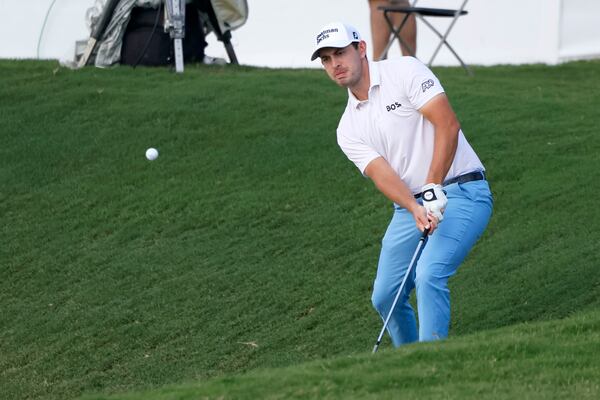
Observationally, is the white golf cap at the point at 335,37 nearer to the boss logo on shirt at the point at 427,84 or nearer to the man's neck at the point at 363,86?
the man's neck at the point at 363,86

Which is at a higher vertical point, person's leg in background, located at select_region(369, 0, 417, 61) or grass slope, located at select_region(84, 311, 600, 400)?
person's leg in background, located at select_region(369, 0, 417, 61)

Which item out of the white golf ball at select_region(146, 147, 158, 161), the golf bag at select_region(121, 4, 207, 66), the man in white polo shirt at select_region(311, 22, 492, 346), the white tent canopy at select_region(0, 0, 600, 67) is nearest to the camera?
the man in white polo shirt at select_region(311, 22, 492, 346)

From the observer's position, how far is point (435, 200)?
5.68 metres

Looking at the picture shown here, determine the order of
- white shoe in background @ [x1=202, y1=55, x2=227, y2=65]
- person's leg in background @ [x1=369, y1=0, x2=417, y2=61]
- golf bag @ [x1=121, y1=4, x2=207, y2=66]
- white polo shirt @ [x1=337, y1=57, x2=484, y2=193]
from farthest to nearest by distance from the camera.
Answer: white shoe in background @ [x1=202, y1=55, x2=227, y2=65], golf bag @ [x1=121, y1=4, x2=207, y2=66], person's leg in background @ [x1=369, y1=0, x2=417, y2=61], white polo shirt @ [x1=337, y1=57, x2=484, y2=193]

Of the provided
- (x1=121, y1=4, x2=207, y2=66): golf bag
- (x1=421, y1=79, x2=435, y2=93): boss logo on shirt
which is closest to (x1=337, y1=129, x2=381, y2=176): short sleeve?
(x1=421, y1=79, x2=435, y2=93): boss logo on shirt

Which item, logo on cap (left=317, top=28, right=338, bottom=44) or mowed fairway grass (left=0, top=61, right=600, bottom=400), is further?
logo on cap (left=317, top=28, right=338, bottom=44)

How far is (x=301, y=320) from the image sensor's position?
7.61 metres

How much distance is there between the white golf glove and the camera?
18.6 feet

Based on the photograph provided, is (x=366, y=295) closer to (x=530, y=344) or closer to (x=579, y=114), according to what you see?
(x=530, y=344)

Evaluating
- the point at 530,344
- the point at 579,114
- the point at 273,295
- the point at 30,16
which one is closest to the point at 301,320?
the point at 273,295

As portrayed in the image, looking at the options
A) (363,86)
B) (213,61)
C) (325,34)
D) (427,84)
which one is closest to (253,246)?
(363,86)

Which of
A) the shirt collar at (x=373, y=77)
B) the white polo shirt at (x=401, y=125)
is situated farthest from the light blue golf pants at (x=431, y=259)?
the shirt collar at (x=373, y=77)

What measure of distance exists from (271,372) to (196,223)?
13.8 ft

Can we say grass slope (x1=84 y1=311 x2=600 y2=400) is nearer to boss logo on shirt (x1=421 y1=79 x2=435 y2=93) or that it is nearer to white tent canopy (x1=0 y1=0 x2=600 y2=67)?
boss logo on shirt (x1=421 y1=79 x2=435 y2=93)
